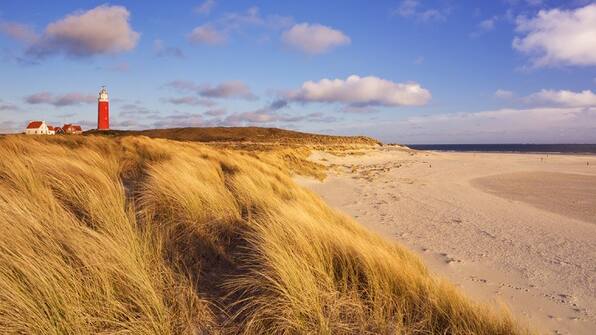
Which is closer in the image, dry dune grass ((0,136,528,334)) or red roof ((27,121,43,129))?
dry dune grass ((0,136,528,334))

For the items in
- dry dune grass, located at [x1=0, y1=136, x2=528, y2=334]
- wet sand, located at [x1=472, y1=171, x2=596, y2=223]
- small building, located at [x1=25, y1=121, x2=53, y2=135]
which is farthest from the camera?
small building, located at [x1=25, y1=121, x2=53, y2=135]

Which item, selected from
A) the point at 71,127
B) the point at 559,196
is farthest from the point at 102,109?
the point at 559,196

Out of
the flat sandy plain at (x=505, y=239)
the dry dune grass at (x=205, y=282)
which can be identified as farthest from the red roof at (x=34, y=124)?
the dry dune grass at (x=205, y=282)

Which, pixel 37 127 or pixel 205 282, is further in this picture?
pixel 37 127

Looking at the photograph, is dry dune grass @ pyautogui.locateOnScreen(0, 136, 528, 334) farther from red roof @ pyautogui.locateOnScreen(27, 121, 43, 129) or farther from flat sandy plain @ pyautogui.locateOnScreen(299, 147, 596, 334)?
red roof @ pyautogui.locateOnScreen(27, 121, 43, 129)

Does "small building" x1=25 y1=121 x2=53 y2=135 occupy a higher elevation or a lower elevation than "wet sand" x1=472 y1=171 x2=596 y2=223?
higher

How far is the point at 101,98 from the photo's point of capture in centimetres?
5072

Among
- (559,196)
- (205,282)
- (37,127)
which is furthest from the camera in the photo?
(37,127)

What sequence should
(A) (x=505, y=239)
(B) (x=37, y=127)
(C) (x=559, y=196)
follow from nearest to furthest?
(A) (x=505, y=239) < (C) (x=559, y=196) < (B) (x=37, y=127)

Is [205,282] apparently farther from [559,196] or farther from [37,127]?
[37,127]

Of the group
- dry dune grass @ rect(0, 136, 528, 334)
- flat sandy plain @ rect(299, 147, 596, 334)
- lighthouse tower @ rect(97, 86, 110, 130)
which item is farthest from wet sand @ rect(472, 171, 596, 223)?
lighthouse tower @ rect(97, 86, 110, 130)

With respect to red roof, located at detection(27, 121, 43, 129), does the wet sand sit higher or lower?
lower

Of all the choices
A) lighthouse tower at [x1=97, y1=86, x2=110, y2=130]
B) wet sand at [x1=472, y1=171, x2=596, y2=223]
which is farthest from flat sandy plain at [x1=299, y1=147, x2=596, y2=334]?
lighthouse tower at [x1=97, y1=86, x2=110, y2=130]

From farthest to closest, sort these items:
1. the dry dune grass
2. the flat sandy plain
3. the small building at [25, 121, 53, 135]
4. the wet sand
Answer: the small building at [25, 121, 53, 135], the wet sand, the flat sandy plain, the dry dune grass
